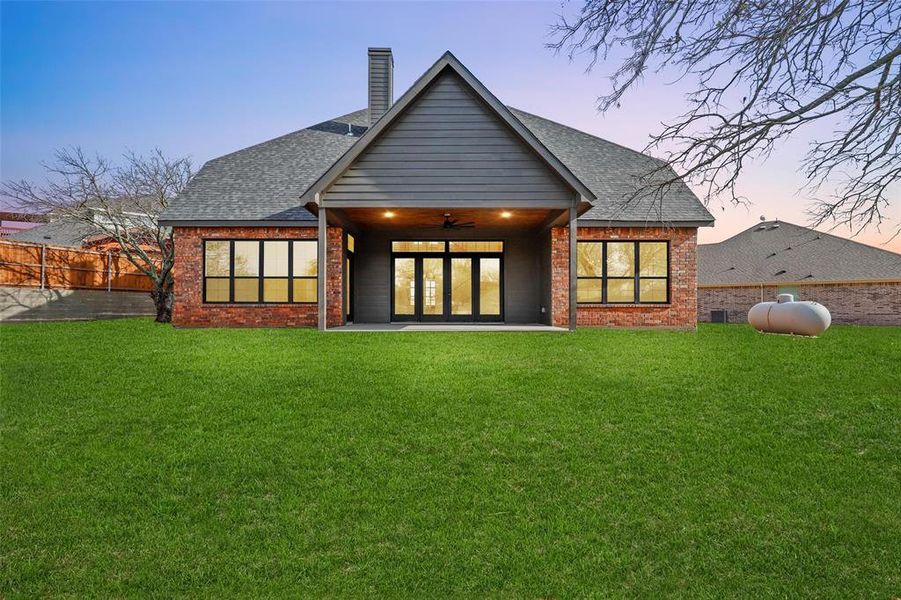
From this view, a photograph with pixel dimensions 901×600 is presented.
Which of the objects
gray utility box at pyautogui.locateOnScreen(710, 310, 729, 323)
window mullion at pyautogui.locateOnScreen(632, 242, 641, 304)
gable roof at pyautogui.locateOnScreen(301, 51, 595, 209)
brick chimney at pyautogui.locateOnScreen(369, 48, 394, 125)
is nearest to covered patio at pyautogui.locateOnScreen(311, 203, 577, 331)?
window mullion at pyautogui.locateOnScreen(632, 242, 641, 304)

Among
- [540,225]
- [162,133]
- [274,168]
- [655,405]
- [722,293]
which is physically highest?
[162,133]

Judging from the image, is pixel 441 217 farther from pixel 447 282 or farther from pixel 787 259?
pixel 787 259

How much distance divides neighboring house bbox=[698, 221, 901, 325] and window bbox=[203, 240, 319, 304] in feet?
58.6

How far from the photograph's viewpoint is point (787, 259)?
1062 inches

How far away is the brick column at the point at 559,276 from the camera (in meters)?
15.1

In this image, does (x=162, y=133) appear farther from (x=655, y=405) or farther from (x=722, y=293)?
(x=722, y=293)

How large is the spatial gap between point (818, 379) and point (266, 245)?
45.4 feet

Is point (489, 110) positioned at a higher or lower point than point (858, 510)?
higher

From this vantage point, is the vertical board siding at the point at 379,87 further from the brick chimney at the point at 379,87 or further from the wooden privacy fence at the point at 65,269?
the wooden privacy fence at the point at 65,269

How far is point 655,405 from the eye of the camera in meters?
6.46

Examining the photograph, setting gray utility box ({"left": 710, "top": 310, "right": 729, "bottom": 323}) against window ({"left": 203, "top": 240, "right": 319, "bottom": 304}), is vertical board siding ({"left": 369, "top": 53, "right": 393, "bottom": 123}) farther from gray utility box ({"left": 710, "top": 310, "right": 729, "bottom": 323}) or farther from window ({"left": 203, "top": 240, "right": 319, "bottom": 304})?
gray utility box ({"left": 710, "top": 310, "right": 729, "bottom": 323})

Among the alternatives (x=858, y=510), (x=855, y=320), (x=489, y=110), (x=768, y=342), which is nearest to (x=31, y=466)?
(x=858, y=510)

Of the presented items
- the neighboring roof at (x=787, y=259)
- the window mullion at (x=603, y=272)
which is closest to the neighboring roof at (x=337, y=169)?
the window mullion at (x=603, y=272)

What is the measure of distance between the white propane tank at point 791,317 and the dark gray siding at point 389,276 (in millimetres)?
6211
